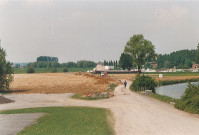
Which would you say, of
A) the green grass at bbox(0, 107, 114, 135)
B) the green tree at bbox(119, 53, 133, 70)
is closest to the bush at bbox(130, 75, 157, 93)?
the green grass at bbox(0, 107, 114, 135)

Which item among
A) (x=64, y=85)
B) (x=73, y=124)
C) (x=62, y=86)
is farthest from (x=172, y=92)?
(x=73, y=124)

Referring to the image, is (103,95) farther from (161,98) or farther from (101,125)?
(101,125)

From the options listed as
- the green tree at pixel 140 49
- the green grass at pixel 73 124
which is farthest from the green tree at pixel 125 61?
the green grass at pixel 73 124

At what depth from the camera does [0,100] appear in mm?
36594

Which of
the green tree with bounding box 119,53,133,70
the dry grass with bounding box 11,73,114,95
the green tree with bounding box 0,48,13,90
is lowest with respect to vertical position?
the dry grass with bounding box 11,73,114,95

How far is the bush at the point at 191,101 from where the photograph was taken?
2606cm

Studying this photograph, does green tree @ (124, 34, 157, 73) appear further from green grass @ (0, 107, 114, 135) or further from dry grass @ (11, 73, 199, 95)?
green grass @ (0, 107, 114, 135)

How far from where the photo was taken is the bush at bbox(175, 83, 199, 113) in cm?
2606

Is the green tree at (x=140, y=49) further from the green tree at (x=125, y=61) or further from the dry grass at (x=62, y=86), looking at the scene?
the green tree at (x=125, y=61)

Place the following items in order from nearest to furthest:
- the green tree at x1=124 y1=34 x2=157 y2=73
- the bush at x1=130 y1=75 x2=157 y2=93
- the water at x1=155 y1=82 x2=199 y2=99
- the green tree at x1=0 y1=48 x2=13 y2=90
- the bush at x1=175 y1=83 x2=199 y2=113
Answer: the bush at x1=175 y1=83 x2=199 y2=113
the water at x1=155 y1=82 x2=199 y2=99
the bush at x1=130 y1=75 x2=157 y2=93
the green tree at x1=0 y1=48 x2=13 y2=90
the green tree at x1=124 y1=34 x2=157 y2=73

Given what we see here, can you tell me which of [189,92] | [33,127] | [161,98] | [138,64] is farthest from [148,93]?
[138,64]

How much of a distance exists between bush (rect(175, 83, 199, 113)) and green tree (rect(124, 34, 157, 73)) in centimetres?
6911

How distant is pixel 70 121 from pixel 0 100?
19.8 metres

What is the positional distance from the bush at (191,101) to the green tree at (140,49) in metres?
69.1
